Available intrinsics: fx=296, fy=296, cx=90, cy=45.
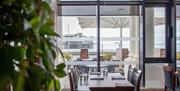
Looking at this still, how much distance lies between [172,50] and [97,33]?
1873 mm

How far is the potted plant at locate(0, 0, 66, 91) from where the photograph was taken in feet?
2.93

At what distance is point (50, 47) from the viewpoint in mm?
982

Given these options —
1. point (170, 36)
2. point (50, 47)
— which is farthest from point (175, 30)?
point (50, 47)

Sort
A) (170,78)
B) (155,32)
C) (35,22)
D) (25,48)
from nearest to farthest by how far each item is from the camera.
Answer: (35,22) → (25,48) → (170,78) → (155,32)

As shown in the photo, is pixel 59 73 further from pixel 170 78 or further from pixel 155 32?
pixel 155 32

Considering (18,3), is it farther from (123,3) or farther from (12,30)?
(123,3)

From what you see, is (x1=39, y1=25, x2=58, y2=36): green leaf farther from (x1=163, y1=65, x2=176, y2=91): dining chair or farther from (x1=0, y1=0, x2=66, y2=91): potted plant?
(x1=163, y1=65, x2=176, y2=91): dining chair

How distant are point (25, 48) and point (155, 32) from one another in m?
6.60

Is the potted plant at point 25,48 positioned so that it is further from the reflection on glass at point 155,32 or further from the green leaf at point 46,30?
the reflection on glass at point 155,32

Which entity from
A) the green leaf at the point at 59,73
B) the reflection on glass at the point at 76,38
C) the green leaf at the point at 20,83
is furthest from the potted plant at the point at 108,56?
the green leaf at the point at 20,83

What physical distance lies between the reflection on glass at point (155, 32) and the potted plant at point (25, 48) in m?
6.51

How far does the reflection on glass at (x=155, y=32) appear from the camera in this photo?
7.27 m

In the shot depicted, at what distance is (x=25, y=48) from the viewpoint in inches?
39.5

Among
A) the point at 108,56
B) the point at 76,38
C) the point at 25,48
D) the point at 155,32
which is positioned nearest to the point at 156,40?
the point at 155,32
